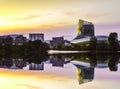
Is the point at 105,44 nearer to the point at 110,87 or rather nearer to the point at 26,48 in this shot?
the point at 26,48

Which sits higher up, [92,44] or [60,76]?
[60,76]

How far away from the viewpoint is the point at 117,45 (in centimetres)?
10056

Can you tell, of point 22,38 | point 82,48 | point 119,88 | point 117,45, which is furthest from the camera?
point 22,38

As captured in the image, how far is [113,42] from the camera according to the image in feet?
332

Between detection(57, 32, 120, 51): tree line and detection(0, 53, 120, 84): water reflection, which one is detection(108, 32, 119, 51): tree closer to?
detection(57, 32, 120, 51): tree line

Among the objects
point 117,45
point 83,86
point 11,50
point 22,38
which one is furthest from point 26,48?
point 83,86

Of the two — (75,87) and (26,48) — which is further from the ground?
(75,87)

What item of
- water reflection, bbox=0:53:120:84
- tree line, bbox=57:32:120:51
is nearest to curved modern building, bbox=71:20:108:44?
tree line, bbox=57:32:120:51

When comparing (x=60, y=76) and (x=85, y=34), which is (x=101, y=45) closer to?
(x=85, y=34)

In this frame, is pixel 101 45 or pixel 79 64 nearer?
pixel 79 64

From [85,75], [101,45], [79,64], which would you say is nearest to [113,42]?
[101,45]

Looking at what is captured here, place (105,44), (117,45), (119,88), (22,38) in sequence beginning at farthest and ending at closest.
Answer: (22,38)
(105,44)
(117,45)
(119,88)

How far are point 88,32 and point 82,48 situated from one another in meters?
12.9

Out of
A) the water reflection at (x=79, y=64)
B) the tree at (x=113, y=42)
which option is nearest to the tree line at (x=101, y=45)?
the tree at (x=113, y=42)
